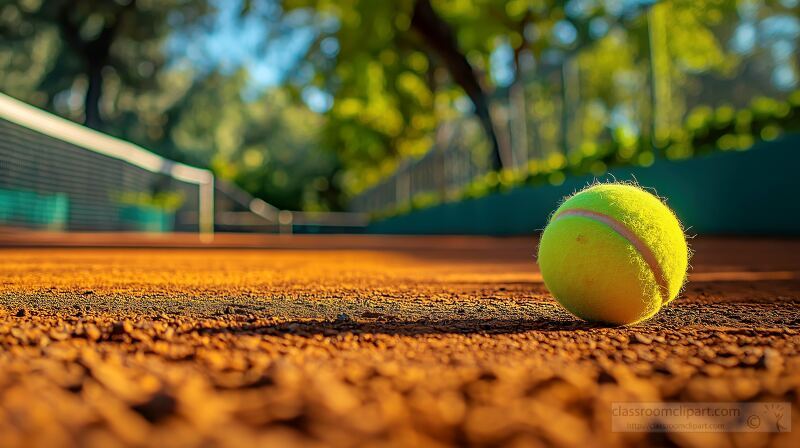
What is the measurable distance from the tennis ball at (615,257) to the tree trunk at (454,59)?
→ 12.6m

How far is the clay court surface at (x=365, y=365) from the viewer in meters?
1.07

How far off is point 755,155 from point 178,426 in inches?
325

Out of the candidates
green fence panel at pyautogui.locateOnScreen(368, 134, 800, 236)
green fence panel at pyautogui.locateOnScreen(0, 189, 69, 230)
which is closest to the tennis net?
green fence panel at pyautogui.locateOnScreen(0, 189, 69, 230)

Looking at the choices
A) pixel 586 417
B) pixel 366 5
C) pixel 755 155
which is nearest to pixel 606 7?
pixel 366 5

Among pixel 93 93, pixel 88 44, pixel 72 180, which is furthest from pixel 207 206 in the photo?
pixel 88 44

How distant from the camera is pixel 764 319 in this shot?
8.14ft

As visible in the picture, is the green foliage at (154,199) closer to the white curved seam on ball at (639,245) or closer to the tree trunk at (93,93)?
the tree trunk at (93,93)

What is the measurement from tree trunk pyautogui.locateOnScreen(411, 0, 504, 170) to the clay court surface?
11.7m

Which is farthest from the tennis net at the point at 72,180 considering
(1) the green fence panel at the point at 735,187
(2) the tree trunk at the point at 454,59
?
(1) the green fence panel at the point at 735,187

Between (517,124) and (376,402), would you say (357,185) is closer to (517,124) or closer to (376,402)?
(517,124)

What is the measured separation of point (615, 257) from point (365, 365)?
110 cm

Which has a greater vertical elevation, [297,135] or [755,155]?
[297,135]

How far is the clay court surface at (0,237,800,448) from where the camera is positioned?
1.07m

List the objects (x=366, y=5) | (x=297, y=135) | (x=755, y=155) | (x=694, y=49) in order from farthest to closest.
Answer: (x=297, y=135) → (x=366, y=5) → (x=694, y=49) → (x=755, y=155)
